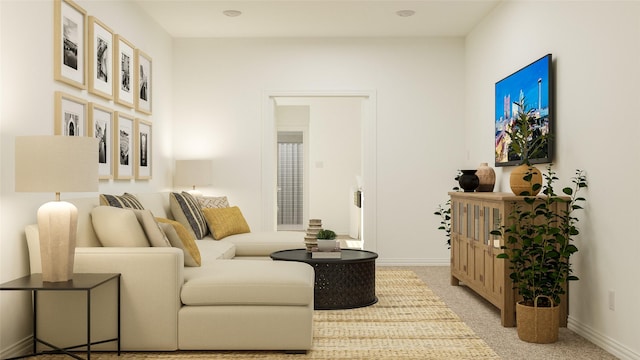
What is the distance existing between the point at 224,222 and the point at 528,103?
9.72 ft

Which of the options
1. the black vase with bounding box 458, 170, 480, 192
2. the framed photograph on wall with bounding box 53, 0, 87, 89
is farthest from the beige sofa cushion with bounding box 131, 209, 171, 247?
the black vase with bounding box 458, 170, 480, 192

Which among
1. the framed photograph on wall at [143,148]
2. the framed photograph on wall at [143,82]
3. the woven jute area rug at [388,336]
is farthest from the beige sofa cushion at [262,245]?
the framed photograph on wall at [143,82]

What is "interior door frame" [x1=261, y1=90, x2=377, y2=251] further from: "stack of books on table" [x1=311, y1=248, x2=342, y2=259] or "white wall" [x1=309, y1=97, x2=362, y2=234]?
"white wall" [x1=309, y1=97, x2=362, y2=234]

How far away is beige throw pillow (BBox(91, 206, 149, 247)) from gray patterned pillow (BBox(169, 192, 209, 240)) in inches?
74.3

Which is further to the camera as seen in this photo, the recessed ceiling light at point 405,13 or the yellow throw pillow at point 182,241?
the recessed ceiling light at point 405,13

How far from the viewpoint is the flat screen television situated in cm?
453

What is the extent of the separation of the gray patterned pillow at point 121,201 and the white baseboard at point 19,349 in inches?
39.7

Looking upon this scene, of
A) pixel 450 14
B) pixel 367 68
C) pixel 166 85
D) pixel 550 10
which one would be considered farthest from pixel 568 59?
pixel 166 85

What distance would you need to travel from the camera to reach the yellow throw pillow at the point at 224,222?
5.94 meters

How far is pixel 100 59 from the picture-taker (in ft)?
16.0

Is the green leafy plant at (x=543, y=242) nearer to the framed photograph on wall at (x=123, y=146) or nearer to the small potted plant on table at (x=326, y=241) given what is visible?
the small potted plant on table at (x=326, y=241)

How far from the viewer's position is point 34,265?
3.57 metres

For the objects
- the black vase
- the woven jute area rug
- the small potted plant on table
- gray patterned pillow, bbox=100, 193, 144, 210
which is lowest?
the woven jute area rug

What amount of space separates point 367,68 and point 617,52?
392 cm
